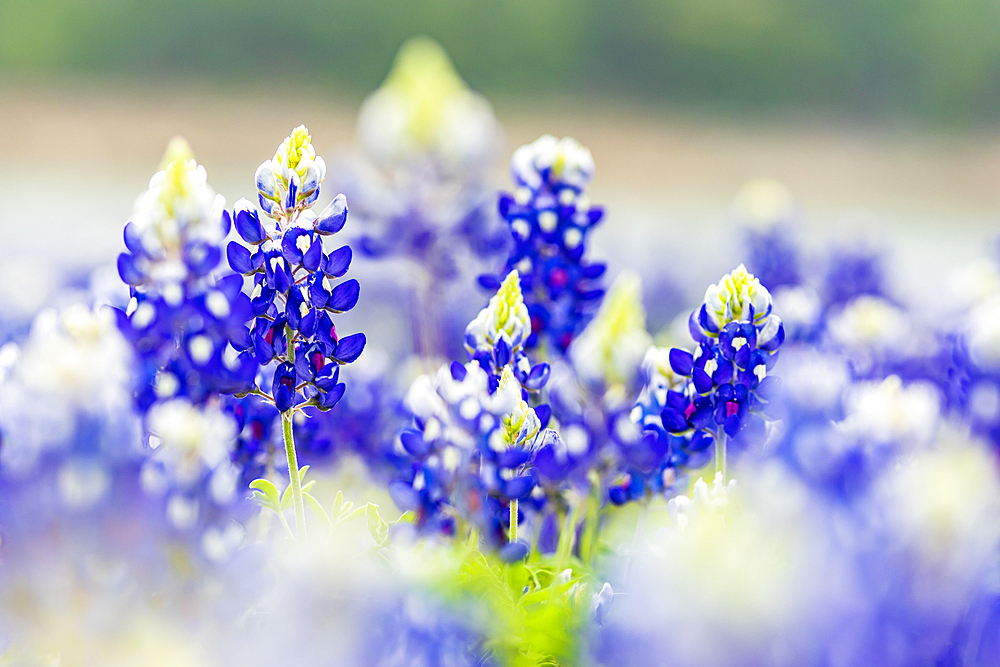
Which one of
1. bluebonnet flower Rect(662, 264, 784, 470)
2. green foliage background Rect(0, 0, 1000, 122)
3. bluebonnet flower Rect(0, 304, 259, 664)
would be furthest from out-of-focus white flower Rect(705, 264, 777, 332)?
green foliage background Rect(0, 0, 1000, 122)

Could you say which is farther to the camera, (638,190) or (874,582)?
(638,190)

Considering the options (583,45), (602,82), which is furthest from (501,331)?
(602,82)

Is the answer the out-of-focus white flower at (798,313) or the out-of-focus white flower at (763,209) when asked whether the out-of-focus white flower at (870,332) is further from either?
the out-of-focus white flower at (763,209)

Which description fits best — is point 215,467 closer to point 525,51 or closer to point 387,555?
point 387,555

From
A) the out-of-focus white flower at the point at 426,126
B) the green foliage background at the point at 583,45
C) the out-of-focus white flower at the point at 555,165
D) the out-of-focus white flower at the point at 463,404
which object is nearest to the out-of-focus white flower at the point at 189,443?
the out-of-focus white flower at the point at 463,404

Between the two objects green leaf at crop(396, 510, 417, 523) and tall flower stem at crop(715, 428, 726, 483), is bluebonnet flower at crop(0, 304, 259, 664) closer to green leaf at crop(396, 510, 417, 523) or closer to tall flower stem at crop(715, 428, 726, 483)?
green leaf at crop(396, 510, 417, 523)

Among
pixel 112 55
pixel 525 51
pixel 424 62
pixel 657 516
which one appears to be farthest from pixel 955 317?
pixel 112 55
